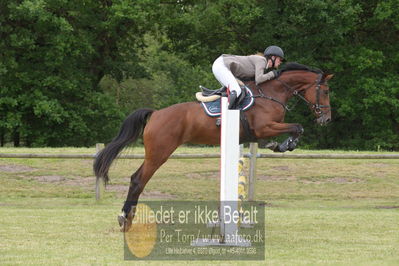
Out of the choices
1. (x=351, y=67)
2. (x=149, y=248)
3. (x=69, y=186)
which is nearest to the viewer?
(x=149, y=248)

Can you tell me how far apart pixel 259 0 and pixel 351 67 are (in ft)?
15.0

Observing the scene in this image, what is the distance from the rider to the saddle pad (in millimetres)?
124

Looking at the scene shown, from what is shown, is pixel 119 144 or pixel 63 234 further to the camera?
pixel 119 144

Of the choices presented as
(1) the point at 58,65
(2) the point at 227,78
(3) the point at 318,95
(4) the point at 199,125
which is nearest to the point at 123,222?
(4) the point at 199,125

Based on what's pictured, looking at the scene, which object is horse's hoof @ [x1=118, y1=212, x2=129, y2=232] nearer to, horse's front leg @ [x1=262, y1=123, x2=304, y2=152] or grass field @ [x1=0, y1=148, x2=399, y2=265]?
grass field @ [x1=0, y1=148, x2=399, y2=265]

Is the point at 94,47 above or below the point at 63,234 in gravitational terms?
above

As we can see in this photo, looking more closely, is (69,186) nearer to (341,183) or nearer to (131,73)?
(341,183)

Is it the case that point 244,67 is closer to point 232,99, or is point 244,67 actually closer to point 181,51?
point 232,99

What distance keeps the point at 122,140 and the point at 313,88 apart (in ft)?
8.53

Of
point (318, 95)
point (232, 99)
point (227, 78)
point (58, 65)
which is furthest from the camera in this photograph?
point (58, 65)

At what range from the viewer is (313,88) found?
930 centimetres

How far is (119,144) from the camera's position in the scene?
926cm

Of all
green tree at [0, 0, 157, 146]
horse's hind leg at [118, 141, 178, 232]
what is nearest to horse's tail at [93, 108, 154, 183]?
horse's hind leg at [118, 141, 178, 232]

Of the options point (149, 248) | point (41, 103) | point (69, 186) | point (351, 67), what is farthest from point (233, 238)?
point (351, 67)
